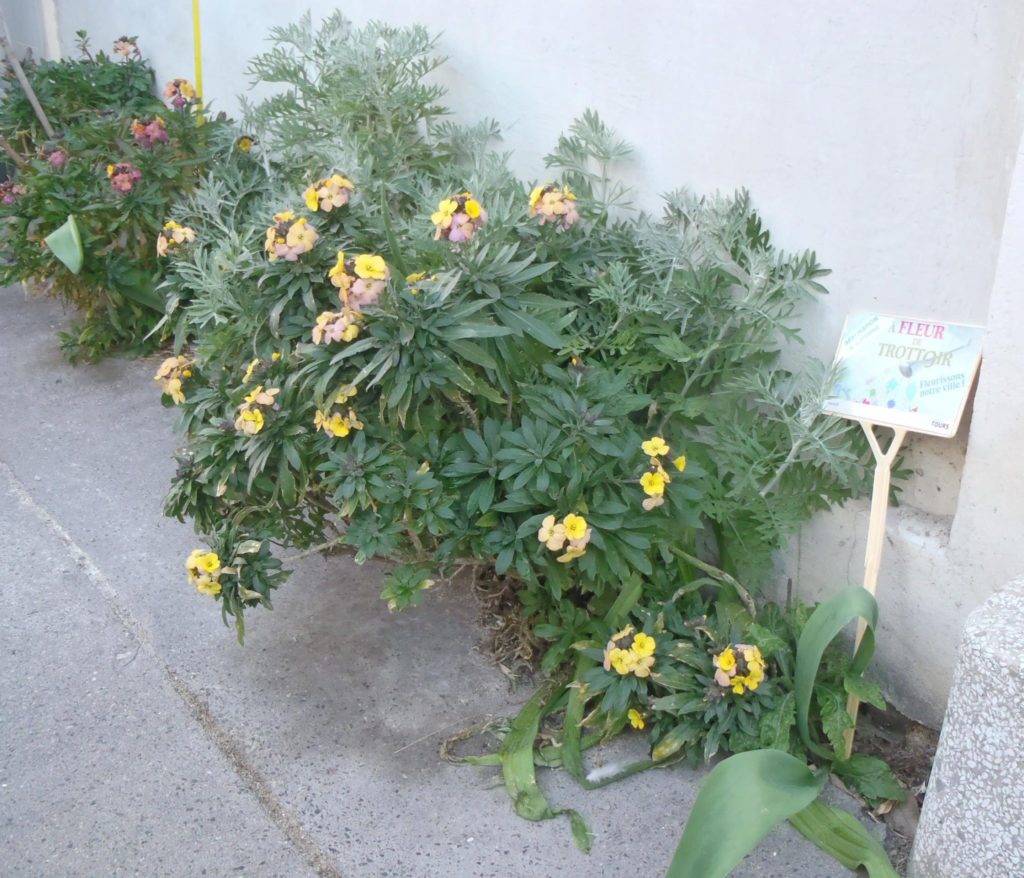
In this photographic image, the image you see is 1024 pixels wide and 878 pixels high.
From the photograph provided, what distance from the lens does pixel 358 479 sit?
2518 millimetres

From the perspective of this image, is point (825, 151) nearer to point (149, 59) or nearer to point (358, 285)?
point (358, 285)

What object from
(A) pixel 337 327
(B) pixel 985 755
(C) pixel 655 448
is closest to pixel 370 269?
(A) pixel 337 327

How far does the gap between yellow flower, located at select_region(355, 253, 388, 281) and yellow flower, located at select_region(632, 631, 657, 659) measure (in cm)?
108

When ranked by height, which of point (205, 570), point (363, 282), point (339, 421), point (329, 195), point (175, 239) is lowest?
point (205, 570)

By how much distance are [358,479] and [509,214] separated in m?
0.89

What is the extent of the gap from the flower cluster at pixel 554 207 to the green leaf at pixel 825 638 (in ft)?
4.09

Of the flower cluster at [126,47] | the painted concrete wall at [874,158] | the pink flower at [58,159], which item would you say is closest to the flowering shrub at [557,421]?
the painted concrete wall at [874,158]

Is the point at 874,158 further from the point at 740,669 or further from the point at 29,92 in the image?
the point at 29,92

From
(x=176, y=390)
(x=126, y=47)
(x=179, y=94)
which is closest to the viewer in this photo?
(x=176, y=390)

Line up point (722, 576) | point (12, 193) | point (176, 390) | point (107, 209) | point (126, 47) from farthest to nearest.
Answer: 1. point (126, 47)
2. point (12, 193)
3. point (107, 209)
4. point (176, 390)
5. point (722, 576)

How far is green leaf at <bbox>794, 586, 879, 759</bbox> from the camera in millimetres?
2314

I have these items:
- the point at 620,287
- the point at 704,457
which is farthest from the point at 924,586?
the point at 620,287

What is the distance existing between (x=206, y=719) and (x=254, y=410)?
844 millimetres

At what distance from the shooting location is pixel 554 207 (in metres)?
2.86
